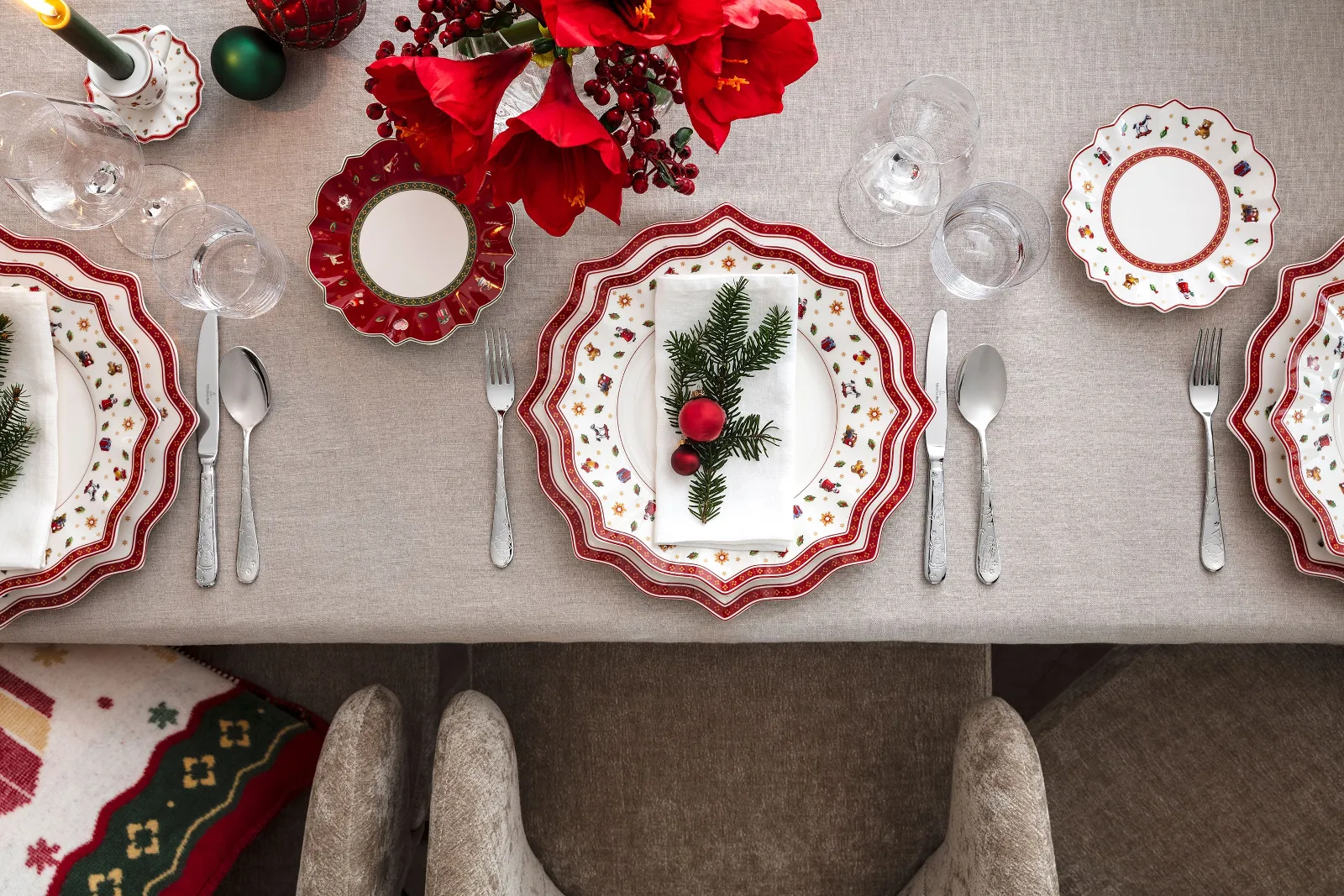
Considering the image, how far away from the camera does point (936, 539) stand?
81cm

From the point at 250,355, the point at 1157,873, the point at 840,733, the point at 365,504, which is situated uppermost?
the point at 250,355

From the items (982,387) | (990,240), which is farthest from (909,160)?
(982,387)

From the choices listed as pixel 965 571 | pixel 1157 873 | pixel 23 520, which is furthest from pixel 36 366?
pixel 1157 873

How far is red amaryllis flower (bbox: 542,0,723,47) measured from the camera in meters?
0.46

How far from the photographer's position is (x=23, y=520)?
79 centimetres

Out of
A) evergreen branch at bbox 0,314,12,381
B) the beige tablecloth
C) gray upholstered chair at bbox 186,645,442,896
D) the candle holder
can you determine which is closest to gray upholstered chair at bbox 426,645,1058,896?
gray upholstered chair at bbox 186,645,442,896

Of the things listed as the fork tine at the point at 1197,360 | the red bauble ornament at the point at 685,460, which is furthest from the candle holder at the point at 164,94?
the fork tine at the point at 1197,360

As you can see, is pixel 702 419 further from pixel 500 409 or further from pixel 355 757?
pixel 355 757

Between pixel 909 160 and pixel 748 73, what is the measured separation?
1.14 ft

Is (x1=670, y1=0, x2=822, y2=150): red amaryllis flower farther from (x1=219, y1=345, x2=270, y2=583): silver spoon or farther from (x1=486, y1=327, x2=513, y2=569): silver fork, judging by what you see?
(x1=219, y1=345, x2=270, y2=583): silver spoon

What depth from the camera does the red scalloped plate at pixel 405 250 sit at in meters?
0.82

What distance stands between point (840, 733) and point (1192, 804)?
1.49 ft

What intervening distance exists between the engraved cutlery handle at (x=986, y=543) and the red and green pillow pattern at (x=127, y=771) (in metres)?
0.85

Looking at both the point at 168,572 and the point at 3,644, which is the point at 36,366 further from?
the point at 3,644
